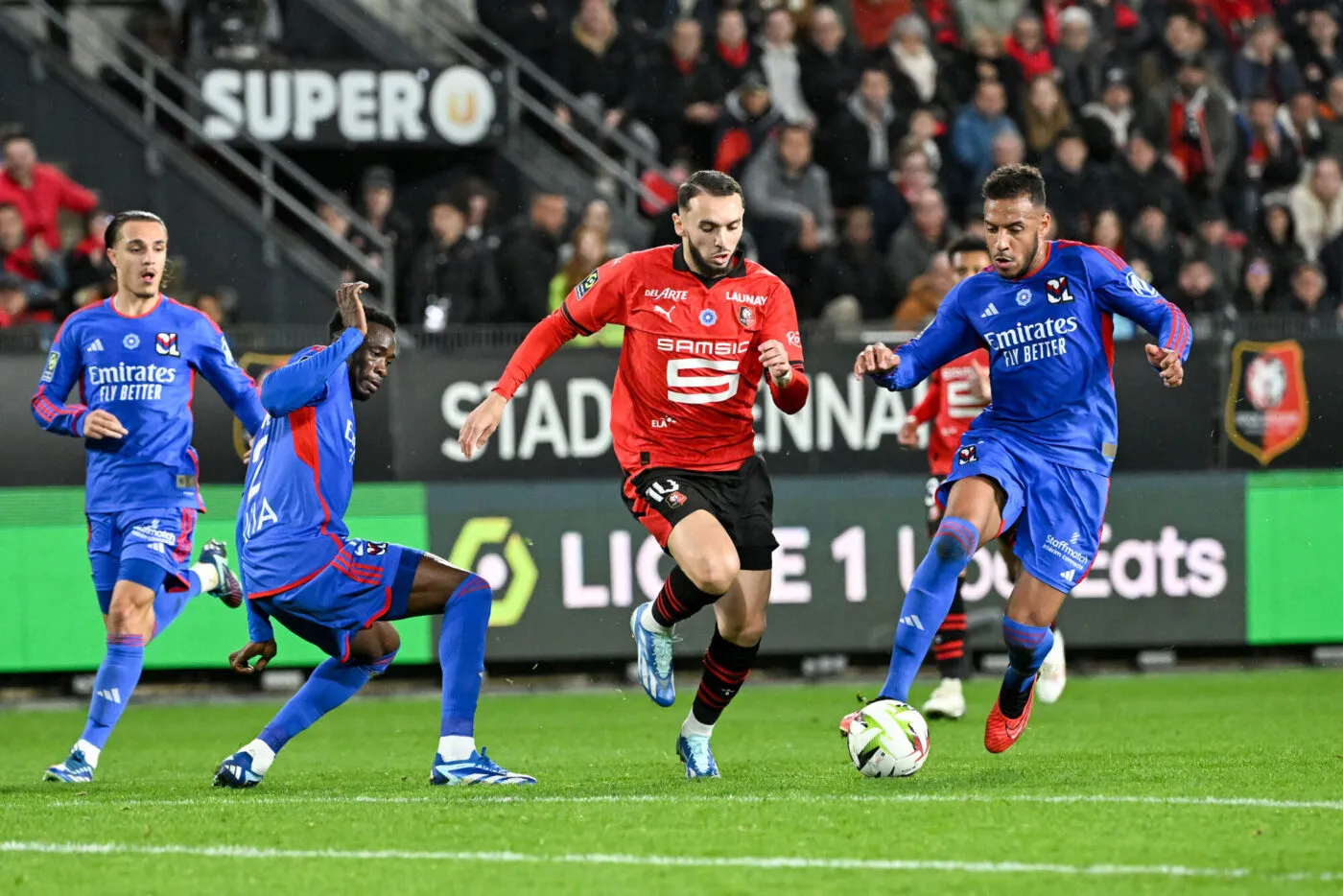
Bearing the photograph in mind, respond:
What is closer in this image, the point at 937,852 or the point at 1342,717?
the point at 937,852

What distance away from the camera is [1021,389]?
7527mm

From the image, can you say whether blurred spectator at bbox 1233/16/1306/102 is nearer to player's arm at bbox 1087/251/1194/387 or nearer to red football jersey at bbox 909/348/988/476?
red football jersey at bbox 909/348/988/476

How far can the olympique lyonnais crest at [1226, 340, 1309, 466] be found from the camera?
1305 centimetres

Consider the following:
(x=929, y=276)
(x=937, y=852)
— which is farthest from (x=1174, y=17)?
(x=937, y=852)

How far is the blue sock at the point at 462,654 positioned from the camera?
738 cm

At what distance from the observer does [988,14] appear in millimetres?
18422

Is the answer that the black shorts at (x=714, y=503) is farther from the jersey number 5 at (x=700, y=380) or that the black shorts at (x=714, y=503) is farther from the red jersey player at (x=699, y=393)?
the jersey number 5 at (x=700, y=380)

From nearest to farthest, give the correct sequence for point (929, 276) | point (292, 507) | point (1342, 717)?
point (292, 507) < point (1342, 717) < point (929, 276)

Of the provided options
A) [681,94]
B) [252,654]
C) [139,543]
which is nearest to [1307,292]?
[681,94]

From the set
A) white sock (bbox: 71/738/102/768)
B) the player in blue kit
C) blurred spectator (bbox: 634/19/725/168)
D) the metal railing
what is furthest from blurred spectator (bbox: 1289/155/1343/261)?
white sock (bbox: 71/738/102/768)

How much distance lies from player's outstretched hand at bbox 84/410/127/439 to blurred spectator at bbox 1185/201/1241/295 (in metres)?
10.5

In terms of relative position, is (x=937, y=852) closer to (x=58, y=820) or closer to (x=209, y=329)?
(x=58, y=820)

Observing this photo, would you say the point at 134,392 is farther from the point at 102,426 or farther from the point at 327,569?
the point at 327,569

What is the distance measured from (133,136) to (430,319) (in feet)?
11.3
